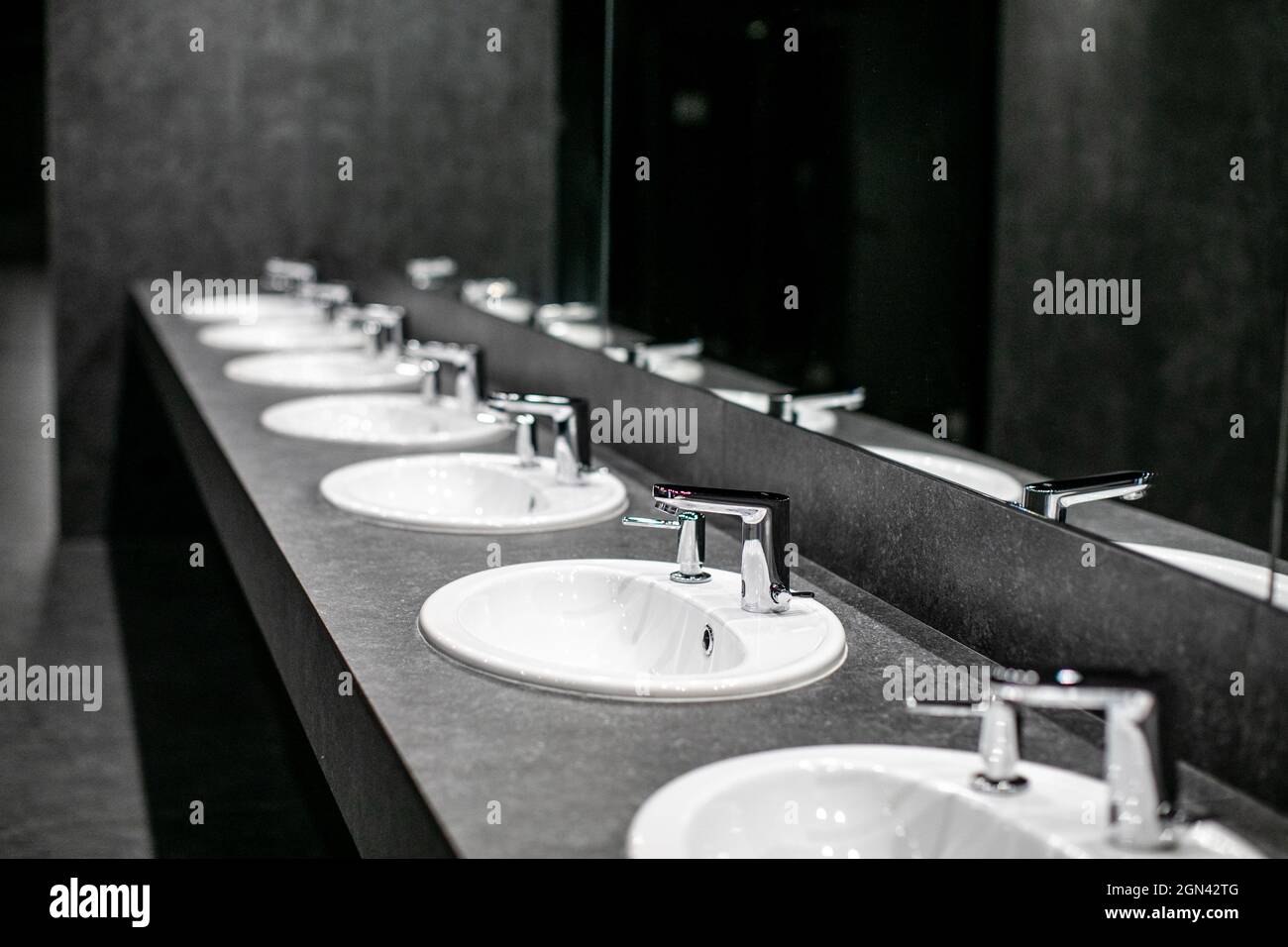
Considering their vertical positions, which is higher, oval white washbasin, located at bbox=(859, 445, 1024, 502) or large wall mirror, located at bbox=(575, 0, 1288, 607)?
large wall mirror, located at bbox=(575, 0, 1288, 607)

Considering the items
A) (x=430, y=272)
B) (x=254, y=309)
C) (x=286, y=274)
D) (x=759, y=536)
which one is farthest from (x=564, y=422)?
(x=286, y=274)

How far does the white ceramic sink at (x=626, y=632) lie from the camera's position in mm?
1295

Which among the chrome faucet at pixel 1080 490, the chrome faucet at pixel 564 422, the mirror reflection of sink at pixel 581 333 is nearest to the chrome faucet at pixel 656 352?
the mirror reflection of sink at pixel 581 333

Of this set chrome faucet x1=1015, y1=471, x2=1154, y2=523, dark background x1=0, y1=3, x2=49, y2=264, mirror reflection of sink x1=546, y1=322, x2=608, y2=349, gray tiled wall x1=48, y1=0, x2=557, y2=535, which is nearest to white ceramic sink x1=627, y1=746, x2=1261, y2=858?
chrome faucet x1=1015, y1=471, x2=1154, y2=523

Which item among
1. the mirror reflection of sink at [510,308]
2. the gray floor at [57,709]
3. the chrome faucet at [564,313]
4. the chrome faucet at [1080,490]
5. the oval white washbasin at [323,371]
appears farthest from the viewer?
the mirror reflection of sink at [510,308]

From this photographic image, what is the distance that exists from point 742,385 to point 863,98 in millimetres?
475

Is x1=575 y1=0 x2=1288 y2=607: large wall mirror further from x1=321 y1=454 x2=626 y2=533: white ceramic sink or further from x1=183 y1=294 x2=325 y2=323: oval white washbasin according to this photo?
x1=183 y1=294 x2=325 y2=323: oval white washbasin

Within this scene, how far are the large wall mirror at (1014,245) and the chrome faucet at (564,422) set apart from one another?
0.76ft

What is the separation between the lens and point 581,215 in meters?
3.08

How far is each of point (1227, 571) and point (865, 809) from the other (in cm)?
35

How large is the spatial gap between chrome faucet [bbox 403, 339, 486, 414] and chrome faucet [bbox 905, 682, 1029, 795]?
1.85 meters

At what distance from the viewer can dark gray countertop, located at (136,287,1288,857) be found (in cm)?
105

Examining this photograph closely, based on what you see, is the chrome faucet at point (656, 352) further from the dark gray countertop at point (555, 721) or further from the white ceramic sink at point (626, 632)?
the white ceramic sink at point (626, 632)

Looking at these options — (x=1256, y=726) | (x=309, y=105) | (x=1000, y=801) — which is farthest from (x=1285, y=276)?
(x=309, y=105)
